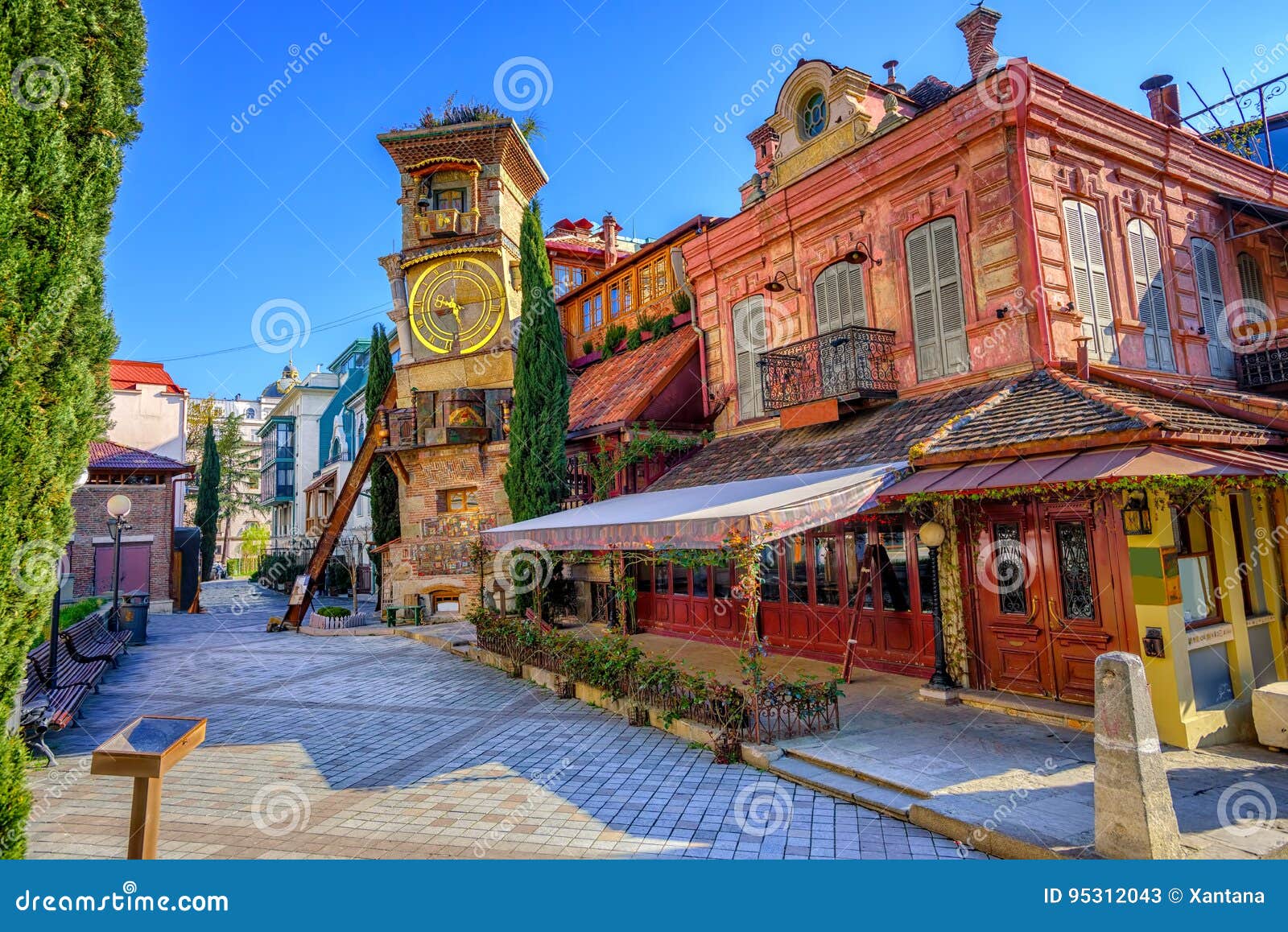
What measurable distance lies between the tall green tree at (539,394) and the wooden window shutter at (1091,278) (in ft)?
31.8

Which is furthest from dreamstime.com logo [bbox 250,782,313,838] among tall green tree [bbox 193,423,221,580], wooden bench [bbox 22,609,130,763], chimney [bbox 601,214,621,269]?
tall green tree [bbox 193,423,221,580]

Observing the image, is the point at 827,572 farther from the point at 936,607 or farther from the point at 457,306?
the point at 457,306

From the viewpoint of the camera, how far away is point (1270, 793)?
5340 millimetres

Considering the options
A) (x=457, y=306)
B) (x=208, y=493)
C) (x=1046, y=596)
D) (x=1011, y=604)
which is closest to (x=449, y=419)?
(x=457, y=306)

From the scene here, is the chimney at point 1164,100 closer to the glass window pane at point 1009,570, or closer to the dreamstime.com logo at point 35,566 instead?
the glass window pane at point 1009,570

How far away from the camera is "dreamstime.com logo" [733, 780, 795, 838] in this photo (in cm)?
533

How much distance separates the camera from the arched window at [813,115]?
38.5ft

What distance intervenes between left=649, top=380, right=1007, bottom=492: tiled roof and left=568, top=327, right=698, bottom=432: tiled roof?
5.99 ft

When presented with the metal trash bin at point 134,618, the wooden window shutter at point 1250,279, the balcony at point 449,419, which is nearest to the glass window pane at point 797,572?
the wooden window shutter at point 1250,279

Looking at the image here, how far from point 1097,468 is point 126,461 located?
1149 inches

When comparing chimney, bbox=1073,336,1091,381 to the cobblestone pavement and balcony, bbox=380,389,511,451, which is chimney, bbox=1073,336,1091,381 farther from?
balcony, bbox=380,389,511,451

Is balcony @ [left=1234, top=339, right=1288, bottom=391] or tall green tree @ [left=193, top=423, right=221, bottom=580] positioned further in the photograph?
tall green tree @ [left=193, top=423, right=221, bottom=580]

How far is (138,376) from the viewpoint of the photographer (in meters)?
29.3

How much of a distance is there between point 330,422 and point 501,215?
22.2 m
